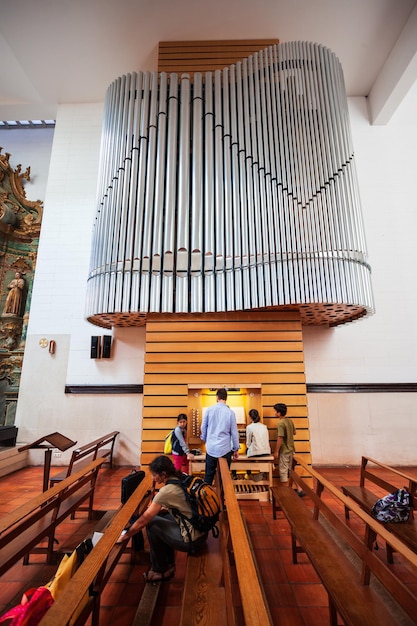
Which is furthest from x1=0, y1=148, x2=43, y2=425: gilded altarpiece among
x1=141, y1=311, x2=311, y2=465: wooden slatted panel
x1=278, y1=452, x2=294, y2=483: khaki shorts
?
x1=278, y1=452, x2=294, y2=483: khaki shorts

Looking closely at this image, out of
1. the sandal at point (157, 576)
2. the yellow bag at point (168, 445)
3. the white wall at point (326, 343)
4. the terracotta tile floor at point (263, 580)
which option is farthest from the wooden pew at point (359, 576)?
the white wall at point (326, 343)

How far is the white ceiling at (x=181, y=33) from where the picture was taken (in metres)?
6.52

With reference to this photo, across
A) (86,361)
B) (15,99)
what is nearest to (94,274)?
(86,361)

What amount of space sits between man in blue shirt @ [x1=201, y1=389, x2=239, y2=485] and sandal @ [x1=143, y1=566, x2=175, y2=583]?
1565mm

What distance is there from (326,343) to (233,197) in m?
3.45

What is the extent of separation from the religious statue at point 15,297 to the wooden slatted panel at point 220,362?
456 cm

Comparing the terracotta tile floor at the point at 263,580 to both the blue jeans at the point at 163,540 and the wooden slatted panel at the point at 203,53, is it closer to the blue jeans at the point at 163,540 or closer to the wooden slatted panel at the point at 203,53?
the blue jeans at the point at 163,540

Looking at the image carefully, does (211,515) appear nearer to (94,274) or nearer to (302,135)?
(94,274)

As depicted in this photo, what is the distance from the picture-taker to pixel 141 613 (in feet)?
7.18

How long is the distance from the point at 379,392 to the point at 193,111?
21.1ft

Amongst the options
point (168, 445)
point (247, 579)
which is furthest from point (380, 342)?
point (247, 579)

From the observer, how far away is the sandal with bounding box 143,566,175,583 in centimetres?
254

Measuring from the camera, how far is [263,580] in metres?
2.64

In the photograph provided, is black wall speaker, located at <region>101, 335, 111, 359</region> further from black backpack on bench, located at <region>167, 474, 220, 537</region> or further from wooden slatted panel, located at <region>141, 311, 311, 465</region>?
black backpack on bench, located at <region>167, 474, 220, 537</region>
